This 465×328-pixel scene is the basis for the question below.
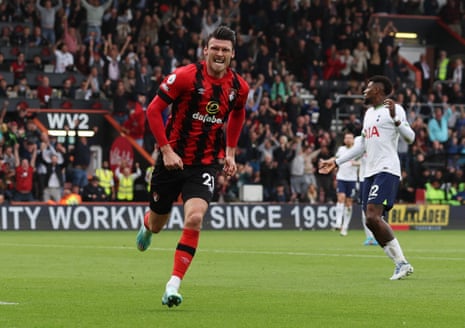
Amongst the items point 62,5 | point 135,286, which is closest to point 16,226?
point 62,5

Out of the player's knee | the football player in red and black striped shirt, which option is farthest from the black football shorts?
the player's knee

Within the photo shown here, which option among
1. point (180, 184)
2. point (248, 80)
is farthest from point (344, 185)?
point (180, 184)

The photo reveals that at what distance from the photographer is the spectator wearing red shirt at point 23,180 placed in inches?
1243

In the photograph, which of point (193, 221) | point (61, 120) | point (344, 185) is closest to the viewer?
point (193, 221)

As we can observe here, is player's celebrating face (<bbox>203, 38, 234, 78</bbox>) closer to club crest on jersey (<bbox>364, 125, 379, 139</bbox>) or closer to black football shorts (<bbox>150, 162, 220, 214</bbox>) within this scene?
black football shorts (<bbox>150, 162, 220, 214</bbox>)

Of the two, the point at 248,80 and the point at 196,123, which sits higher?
the point at 196,123

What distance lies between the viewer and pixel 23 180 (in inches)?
1246

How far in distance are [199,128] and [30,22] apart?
2623 centimetres

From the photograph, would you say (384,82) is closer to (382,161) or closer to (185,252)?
(382,161)

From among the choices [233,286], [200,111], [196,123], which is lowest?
[233,286]

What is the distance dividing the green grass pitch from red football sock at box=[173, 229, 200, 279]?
1.20 feet

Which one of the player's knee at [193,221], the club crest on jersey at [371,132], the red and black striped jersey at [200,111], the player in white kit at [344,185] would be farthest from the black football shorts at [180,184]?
the player in white kit at [344,185]

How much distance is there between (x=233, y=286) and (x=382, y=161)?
3.15 meters

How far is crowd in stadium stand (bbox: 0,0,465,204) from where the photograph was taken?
33.3m
